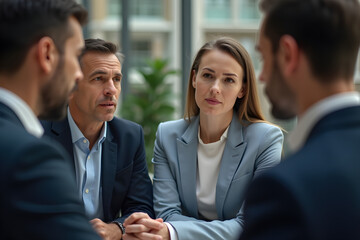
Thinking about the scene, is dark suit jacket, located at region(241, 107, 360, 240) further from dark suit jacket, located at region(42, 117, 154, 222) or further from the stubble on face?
dark suit jacket, located at region(42, 117, 154, 222)

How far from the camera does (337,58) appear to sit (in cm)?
105

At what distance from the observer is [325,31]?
104cm

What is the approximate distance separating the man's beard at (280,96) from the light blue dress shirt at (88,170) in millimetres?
1175

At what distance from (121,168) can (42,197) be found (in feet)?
4.01

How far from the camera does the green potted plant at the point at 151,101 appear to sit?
601cm

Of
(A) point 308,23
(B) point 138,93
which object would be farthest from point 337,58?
(B) point 138,93

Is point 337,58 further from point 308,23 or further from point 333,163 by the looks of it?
point 333,163

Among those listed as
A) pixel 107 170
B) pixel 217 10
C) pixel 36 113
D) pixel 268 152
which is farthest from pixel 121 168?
pixel 217 10

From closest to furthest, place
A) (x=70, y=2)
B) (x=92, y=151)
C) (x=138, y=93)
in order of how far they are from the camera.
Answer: (x=70, y=2) < (x=92, y=151) < (x=138, y=93)

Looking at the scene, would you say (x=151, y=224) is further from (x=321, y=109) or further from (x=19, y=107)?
(x=321, y=109)

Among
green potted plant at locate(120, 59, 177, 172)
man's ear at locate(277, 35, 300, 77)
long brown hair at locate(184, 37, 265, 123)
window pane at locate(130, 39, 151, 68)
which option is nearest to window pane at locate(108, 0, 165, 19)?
window pane at locate(130, 39, 151, 68)

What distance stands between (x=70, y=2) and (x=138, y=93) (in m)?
5.20

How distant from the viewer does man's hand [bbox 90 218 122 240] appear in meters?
1.97

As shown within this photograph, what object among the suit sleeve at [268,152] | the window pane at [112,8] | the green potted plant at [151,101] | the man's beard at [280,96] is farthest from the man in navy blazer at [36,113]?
the window pane at [112,8]
